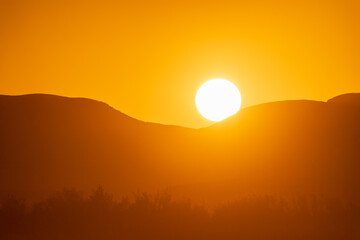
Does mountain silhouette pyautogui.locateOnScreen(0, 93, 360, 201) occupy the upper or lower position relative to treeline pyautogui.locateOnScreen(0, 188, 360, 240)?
upper

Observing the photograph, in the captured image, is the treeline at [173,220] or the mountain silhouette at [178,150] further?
the mountain silhouette at [178,150]

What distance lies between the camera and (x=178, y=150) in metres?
63.0

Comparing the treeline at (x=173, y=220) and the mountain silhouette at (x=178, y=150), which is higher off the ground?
the mountain silhouette at (x=178, y=150)

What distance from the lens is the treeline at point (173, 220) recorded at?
25.7 metres

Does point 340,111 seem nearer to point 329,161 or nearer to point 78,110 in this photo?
point 329,161

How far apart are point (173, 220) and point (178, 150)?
3624cm

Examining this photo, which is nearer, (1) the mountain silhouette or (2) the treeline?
(2) the treeline

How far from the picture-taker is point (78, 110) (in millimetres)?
66938

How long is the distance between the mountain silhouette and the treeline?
14718 mm

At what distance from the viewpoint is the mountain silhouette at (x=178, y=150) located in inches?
1921

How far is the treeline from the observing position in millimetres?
25688

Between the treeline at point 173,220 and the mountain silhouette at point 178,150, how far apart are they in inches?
579

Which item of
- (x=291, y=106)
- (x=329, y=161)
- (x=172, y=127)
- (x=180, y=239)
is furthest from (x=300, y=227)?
(x=172, y=127)

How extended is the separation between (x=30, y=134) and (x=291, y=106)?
2648 centimetres
